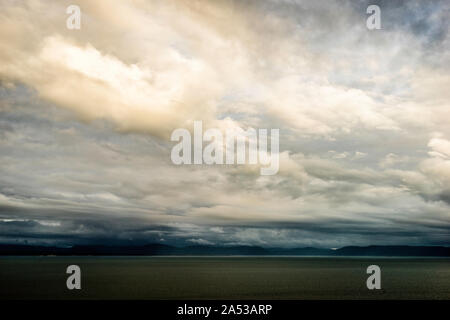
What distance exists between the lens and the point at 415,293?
105875mm

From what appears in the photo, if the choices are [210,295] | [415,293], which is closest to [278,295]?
[210,295]
